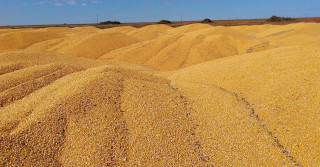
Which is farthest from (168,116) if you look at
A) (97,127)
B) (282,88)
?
(282,88)

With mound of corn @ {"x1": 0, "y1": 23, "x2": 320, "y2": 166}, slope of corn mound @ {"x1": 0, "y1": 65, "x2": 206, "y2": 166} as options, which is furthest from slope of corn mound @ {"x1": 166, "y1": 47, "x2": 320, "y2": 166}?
slope of corn mound @ {"x1": 0, "y1": 65, "x2": 206, "y2": 166}

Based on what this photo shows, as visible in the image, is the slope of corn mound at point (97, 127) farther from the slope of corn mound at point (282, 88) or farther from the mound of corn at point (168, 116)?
the slope of corn mound at point (282, 88)

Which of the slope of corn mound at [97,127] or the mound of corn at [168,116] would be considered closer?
the slope of corn mound at [97,127]

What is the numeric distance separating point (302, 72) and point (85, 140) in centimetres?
507

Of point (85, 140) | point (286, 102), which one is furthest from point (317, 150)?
point (85, 140)

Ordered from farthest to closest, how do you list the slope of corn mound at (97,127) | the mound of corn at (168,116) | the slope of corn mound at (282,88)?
the slope of corn mound at (282,88) → the mound of corn at (168,116) → the slope of corn mound at (97,127)

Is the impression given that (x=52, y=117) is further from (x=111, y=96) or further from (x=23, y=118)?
(x=111, y=96)

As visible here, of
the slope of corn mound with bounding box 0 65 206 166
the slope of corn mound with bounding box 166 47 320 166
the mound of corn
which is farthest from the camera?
the slope of corn mound with bounding box 166 47 320 166

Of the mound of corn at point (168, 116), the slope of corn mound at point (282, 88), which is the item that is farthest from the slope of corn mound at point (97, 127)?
the slope of corn mound at point (282, 88)

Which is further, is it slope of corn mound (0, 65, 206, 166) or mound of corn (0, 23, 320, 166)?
mound of corn (0, 23, 320, 166)

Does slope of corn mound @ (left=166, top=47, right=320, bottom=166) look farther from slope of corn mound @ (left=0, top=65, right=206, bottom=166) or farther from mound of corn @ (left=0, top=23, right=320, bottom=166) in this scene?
slope of corn mound @ (left=0, top=65, right=206, bottom=166)

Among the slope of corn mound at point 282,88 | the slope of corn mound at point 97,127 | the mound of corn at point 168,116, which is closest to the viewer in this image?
the slope of corn mound at point 97,127

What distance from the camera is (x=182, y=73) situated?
7.02 m

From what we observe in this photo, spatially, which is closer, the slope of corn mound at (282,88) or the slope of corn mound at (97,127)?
the slope of corn mound at (97,127)
